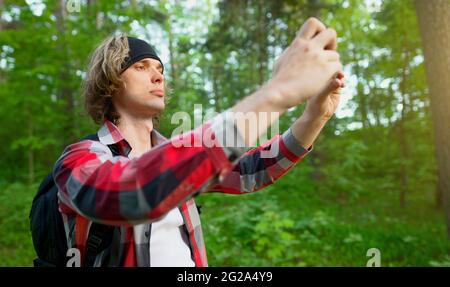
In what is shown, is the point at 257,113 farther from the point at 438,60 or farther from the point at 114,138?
the point at 438,60

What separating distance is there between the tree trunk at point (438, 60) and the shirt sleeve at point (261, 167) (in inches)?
163

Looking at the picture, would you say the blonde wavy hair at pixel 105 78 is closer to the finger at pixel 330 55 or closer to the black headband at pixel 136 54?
the black headband at pixel 136 54

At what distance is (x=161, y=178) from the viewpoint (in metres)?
0.94

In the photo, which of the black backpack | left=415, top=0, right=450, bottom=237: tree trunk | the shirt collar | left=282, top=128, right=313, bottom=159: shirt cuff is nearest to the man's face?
the shirt collar

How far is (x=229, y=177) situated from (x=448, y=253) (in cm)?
576

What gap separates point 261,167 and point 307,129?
0.34 m

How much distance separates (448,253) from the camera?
6.02 meters

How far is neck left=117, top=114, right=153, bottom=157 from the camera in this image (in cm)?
173

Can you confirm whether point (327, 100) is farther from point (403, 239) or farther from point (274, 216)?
point (403, 239)

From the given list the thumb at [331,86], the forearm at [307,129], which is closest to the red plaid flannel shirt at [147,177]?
the thumb at [331,86]

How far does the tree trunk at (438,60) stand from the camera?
480 centimetres

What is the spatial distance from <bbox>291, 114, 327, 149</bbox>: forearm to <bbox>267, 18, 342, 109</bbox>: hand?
458 millimetres

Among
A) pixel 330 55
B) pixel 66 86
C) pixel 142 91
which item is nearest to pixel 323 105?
pixel 330 55
